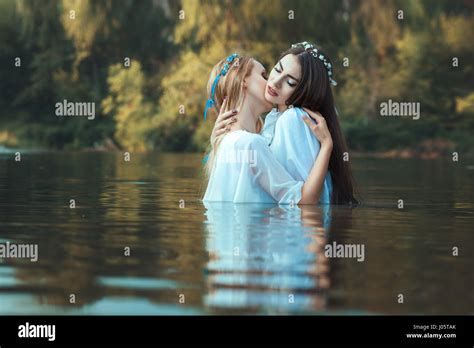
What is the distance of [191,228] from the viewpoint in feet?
26.0

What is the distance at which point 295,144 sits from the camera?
8805 mm

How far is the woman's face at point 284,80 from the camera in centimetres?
882

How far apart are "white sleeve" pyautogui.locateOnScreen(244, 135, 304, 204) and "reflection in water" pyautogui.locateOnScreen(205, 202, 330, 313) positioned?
0.11 metres

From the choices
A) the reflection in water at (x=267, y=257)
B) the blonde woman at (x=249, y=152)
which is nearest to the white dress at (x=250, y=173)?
the blonde woman at (x=249, y=152)

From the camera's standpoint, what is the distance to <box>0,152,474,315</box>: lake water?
194 inches

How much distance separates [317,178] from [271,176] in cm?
36

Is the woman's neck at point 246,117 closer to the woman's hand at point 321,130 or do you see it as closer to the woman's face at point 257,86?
the woman's face at point 257,86

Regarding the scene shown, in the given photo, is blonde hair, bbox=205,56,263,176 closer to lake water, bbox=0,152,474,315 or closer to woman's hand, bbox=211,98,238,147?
woman's hand, bbox=211,98,238,147

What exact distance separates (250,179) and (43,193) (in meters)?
3.60

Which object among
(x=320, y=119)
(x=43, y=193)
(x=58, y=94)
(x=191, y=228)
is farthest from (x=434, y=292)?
(x=58, y=94)
